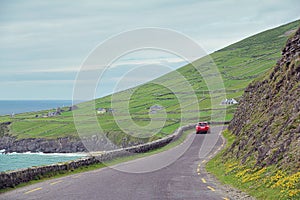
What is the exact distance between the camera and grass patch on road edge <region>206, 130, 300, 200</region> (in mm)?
15266

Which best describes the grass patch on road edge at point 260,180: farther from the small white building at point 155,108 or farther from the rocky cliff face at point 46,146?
the small white building at point 155,108

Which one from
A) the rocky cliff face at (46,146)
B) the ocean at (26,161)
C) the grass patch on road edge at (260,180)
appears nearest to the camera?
the grass patch on road edge at (260,180)

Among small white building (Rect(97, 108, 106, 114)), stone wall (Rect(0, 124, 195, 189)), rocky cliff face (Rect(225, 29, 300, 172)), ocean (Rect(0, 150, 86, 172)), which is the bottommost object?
ocean (Rect(0, 150, 86, 172))

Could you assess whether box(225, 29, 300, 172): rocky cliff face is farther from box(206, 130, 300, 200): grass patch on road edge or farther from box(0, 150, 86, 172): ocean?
box(0, 150, 86, 172): ocean

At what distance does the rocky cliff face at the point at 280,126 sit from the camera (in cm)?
1936

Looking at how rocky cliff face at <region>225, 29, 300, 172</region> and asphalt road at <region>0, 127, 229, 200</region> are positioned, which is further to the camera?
rocky cliff face at <region>225, 29, 300, 172</region>

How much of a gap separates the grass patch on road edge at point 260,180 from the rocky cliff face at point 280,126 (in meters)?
0.47

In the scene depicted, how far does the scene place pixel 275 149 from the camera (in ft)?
66.7

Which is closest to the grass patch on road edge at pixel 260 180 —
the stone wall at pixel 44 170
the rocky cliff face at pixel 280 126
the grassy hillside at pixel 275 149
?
the grassy hillside at pixel 275 149

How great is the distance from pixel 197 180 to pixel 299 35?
14.7 metres

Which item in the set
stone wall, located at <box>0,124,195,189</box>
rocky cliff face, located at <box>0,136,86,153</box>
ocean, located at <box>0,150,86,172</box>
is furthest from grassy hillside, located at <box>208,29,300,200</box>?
rocky cliff face, located at <box>0,136,86,153</box>

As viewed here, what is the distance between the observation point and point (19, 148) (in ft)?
455

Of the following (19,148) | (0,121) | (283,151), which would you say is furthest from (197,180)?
(0,121)

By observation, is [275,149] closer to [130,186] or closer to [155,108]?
[130,186]
